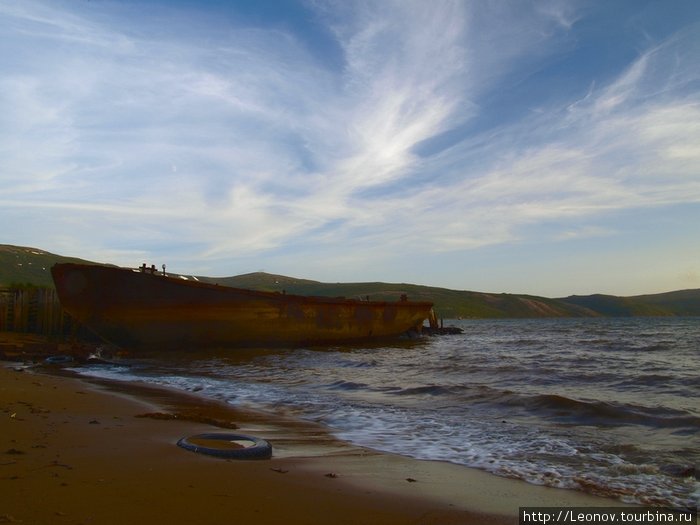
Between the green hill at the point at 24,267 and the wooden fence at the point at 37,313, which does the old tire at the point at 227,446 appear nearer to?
the wooden fence at the point at 37,313

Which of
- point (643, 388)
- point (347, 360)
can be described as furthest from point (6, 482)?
point (347, 360)

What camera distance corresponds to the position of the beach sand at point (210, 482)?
3021mm

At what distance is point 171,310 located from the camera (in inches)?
807

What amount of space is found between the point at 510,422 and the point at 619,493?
11.4ft

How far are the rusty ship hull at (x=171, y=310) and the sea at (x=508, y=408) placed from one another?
297cm

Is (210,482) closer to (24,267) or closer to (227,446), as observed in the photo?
(227,446)

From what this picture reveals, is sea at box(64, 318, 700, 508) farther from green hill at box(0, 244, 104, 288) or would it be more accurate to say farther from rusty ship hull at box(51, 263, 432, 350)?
green hill at box(0, 244, 104, 288)

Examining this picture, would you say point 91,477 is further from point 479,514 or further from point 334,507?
point 479,514

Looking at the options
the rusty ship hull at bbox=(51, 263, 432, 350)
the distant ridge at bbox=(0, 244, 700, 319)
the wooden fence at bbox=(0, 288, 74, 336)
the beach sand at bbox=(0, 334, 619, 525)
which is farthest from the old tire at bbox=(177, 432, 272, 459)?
the distant ridge at bbox=(0, 244, 700, 319)

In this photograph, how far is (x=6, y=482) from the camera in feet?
Answer: 10.5

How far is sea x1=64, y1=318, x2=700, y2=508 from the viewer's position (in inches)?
207

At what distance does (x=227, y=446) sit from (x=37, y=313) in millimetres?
24576

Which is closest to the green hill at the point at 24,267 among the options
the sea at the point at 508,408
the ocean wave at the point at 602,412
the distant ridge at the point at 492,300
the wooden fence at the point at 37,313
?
the wooden fence at the point at 37,313

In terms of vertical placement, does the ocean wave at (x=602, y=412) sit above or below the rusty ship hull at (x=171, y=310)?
below
